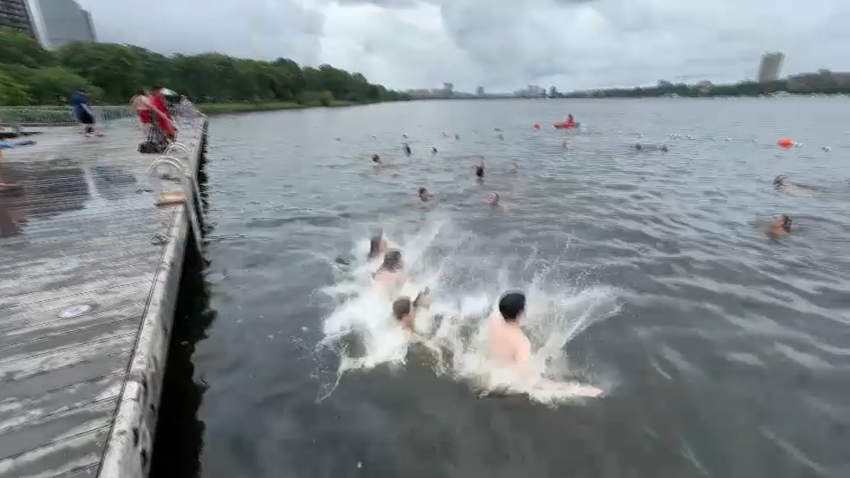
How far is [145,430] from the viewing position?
153 inches

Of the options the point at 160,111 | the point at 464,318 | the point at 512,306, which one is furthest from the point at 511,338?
the point at 160,111

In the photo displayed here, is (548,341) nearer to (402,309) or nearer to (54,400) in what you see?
(402,309)

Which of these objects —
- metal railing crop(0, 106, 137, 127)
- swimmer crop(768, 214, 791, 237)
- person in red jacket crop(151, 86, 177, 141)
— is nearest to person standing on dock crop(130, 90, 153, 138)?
person in red jacket crop(151, 86, 177, 141)

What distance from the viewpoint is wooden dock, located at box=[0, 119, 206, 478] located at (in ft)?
11.2

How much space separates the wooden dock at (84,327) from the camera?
3.43 meters

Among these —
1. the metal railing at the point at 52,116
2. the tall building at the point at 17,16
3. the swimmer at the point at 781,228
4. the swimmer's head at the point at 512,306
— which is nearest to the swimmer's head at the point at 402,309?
the swimmer's head at the point at 512,306

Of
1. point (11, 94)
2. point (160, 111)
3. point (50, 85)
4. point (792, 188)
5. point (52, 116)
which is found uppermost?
point (50, 85)

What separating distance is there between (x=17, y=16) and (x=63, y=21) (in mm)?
48301

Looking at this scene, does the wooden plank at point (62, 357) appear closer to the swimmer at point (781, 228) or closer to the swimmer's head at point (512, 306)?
the swimmer's head at point (512, 306)

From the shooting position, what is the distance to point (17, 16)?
101875 mm

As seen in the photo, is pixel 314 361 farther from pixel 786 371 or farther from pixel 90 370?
pixel 786 371

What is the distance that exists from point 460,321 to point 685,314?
3966mm

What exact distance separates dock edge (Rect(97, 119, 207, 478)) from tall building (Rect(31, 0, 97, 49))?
171 metres

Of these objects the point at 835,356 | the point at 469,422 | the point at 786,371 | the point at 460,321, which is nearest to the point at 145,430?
the point at 469,422
